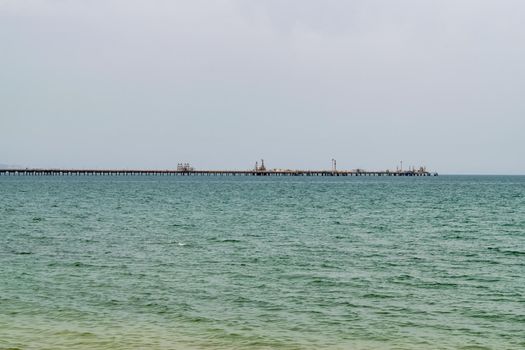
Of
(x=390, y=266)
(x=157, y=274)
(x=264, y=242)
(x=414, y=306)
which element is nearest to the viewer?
(x=414, y=306)

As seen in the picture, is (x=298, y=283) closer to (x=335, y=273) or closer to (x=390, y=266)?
(x=335, y=273)

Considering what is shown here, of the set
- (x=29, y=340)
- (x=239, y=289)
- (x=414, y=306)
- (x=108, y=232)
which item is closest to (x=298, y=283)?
(x=239, y=289)

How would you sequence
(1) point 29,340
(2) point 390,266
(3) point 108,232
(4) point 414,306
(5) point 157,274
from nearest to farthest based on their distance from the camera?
(1) point 29,340 < (4) point 414,306 < (5) point 157,274 < (2) point 390,266 < (3) point 108,232

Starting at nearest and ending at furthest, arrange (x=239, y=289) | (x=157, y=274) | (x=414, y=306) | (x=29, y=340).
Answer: (x=29, y=340) → (x=414, y=306) → (x=239, y=289) → (x=157, y=274)

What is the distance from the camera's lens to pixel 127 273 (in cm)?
2305

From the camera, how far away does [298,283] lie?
21.2 metres

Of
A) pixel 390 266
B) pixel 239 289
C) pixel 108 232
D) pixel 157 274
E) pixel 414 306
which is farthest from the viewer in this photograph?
pixel 108 232

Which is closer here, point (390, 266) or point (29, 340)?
point (29, 340)

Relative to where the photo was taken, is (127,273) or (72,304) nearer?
(72,304)

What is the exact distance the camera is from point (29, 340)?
14461 millimetres

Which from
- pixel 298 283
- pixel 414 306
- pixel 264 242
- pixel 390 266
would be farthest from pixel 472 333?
pixel 264 242

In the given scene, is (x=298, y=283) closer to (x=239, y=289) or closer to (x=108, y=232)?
(x=239, y=289)

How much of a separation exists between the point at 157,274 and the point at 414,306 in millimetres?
9389

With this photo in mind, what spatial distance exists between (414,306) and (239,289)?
5.46m
